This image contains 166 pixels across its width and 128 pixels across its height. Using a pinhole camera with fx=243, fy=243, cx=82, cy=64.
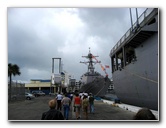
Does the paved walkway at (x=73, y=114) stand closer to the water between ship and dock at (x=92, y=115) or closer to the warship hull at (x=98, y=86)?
the water between ship and dock at (x=92, y=115)

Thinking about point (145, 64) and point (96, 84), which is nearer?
point (145, 64)

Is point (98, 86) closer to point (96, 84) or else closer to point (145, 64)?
point (96, 84)

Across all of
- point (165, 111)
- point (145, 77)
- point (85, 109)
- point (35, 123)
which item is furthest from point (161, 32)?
point (145, 77)

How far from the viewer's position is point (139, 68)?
12.6m

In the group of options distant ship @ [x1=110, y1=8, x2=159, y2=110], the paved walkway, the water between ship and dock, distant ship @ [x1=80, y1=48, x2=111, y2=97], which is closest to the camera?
the water between ship and dock

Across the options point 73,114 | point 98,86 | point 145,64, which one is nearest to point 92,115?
point 73,114

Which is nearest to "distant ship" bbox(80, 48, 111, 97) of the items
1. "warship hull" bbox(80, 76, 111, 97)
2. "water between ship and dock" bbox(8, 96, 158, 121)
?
"warship hull" bbox(80, 76, 111, 97)

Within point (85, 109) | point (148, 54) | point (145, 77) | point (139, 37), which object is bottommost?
point (85, 109)

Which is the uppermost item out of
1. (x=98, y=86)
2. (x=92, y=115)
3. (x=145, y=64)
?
(x=145, y=64)

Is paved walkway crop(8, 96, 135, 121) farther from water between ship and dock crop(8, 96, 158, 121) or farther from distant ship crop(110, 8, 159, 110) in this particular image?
distant ship crop(110, 8, 159, 110)

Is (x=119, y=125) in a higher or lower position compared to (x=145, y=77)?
lower

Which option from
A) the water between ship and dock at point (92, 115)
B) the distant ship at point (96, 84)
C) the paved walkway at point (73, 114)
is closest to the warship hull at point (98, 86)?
the distant ship at point (96, 84)
